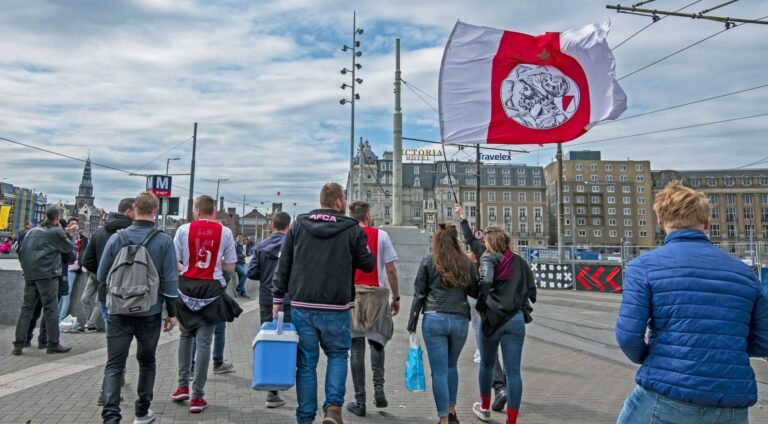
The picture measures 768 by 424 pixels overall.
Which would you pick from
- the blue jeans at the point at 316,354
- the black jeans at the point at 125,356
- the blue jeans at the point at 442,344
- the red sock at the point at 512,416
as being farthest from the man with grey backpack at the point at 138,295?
the red sock at the point at 512,416

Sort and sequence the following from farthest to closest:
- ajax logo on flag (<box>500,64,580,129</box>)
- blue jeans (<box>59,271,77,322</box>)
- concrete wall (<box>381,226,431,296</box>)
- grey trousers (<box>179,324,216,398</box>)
A: concrete wall (<box>381,226,431,296</box>) < ajax logo on flag (<box>500,64,580,129</box>) < blue jeans (<box>59,271,77,322</box>) < grey trousers (<box>179,324,216,398</box>)

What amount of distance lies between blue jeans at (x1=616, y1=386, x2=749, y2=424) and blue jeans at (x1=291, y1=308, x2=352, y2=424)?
87.1 inches

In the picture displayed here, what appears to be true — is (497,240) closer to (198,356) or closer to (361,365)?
(361,365)

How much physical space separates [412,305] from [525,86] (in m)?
7.84

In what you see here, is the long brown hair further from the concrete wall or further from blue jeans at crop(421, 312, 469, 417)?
the concrete wall

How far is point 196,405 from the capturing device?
5.13m

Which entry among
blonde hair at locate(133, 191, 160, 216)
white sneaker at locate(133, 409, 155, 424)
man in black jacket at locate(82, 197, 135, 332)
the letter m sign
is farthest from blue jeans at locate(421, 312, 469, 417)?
the letter m sign

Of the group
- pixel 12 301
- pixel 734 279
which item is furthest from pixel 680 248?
pixel 12 301

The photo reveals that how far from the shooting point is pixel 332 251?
432cm

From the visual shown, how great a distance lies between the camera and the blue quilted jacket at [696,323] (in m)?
2.42

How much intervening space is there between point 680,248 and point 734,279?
0.83 feet

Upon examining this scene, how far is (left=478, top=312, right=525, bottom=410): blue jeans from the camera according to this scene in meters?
4.98

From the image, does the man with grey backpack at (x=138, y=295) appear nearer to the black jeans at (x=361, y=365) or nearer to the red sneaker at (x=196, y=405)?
the red sneaker at (x=196, y=405)

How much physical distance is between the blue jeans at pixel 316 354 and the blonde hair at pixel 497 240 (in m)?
1.69
